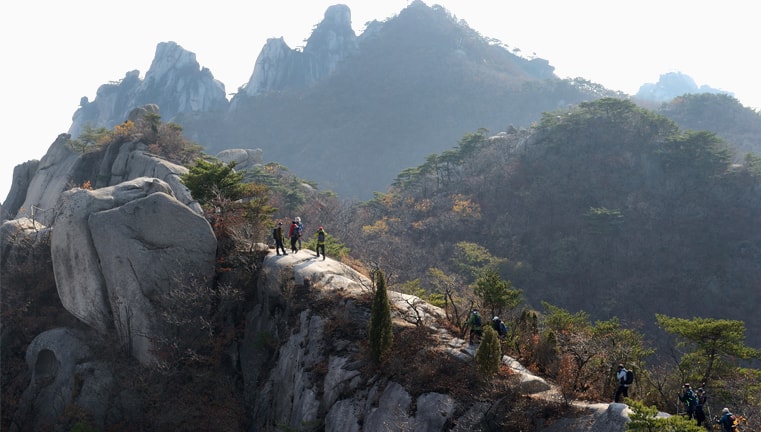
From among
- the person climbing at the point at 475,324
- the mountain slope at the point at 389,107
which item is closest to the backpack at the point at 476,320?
the person climbing at the point at 475,324

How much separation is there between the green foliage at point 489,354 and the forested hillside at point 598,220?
28599 mm

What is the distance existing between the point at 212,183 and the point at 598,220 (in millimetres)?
41532

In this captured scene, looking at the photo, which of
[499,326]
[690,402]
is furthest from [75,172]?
[690,402]

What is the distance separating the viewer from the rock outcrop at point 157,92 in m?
141

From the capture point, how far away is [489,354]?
1196cm

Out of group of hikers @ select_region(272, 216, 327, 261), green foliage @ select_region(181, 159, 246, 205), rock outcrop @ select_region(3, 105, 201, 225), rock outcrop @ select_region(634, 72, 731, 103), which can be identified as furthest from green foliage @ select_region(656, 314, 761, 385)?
rock outcrop @ select_region(634, 72, 731, 103)

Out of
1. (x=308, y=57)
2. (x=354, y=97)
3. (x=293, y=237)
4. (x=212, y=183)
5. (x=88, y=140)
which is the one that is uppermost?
(x=308, y=57)

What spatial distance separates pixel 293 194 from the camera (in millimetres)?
50000

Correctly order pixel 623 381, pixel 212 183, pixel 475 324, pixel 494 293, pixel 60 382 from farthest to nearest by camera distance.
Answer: pixel 212 183 < pixel 60 382 < pixel 494 293 < pixel 475 324 < pixel 623 381

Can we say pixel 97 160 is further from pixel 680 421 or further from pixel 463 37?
pixel 463 37

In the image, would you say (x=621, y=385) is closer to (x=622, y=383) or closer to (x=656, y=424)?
(x=622, y=383)

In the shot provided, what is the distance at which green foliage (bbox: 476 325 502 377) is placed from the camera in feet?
39.2

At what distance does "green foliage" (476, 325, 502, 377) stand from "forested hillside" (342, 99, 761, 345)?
2860cm

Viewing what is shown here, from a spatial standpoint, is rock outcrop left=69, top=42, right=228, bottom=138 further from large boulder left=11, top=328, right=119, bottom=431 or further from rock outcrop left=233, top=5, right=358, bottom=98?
large boulder left=11, top=328, right=119, bottom=431
